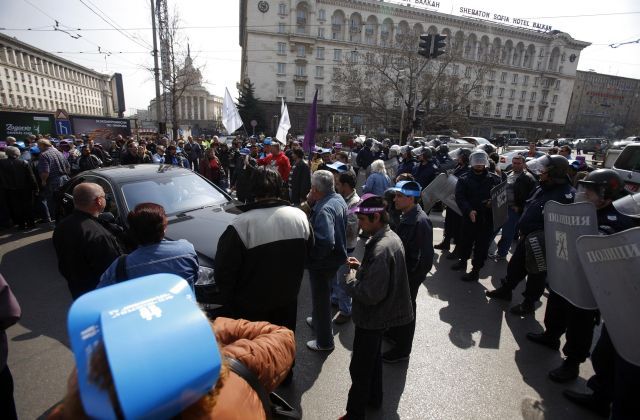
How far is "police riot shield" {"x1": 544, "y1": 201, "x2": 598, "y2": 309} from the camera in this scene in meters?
2.76

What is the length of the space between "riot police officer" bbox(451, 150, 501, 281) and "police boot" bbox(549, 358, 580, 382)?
2179 mm

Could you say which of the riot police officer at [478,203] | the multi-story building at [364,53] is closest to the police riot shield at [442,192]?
the riot police officer at [478,203]

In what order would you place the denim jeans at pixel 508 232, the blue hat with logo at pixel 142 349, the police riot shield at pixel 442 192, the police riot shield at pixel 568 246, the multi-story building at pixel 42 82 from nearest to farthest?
1. the blue hat with logo at pixel 142 349
2. the police riot shield at pixel 568 246
3. the denim jeans at pixel 508 232
4. the police riot shield at pixel 442 192
5. the multi-story building at pixel 42 82

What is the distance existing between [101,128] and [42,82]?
231ft

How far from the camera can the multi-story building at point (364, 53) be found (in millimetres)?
50656

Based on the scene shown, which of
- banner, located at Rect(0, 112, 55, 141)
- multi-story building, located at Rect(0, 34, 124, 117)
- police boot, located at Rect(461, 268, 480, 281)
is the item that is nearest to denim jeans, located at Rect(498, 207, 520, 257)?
police boot, located at Rect(461, 268, 480, 281)

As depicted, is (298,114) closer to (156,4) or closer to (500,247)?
(156,4)

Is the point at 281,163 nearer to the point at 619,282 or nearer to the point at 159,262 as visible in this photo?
the point at 159,262

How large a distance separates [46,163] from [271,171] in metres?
7.61

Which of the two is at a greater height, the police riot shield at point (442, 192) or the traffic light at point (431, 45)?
the traffic light at point (431, 45)

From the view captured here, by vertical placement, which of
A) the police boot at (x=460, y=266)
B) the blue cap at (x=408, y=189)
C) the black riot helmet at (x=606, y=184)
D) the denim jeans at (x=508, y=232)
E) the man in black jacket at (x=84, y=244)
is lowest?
the police boot at (x=460, y=266)

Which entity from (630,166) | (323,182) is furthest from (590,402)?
(630,166)

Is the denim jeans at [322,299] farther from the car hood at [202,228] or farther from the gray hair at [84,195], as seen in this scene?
the gray hair at [84,195]

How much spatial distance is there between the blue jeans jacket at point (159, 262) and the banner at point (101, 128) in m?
20.9
